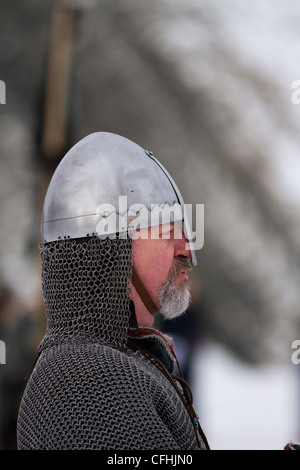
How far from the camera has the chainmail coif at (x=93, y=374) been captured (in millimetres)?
1436

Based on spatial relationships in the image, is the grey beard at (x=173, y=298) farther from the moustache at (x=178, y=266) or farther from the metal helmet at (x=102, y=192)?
the metal helmet at (x=102, y=192)

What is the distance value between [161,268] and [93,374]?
491 mm

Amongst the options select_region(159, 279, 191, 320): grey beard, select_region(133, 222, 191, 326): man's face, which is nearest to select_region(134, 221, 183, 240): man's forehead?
select_region(133, 222, 191, 326): man's face

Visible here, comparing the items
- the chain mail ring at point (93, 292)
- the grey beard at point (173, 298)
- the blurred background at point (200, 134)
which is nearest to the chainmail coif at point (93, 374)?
Result: the chain mail ring at point (93, 292)

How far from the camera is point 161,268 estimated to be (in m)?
1.92

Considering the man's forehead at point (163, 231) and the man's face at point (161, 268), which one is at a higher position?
the man's forehead at point (163, 231)

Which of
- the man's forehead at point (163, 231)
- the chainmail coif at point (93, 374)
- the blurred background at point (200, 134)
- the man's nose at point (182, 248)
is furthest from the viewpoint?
the blurred background at point (200, 134)

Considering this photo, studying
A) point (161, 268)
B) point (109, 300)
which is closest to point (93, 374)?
point (109, 300)

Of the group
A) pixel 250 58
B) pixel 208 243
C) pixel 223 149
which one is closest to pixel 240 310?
pixel 208 243

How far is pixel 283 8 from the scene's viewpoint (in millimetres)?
3928

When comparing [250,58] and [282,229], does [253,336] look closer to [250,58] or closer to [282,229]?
[282,229]

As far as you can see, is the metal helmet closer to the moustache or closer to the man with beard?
the man with beard

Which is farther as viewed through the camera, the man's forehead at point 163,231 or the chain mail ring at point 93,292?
the man's forehead at point 163,231
